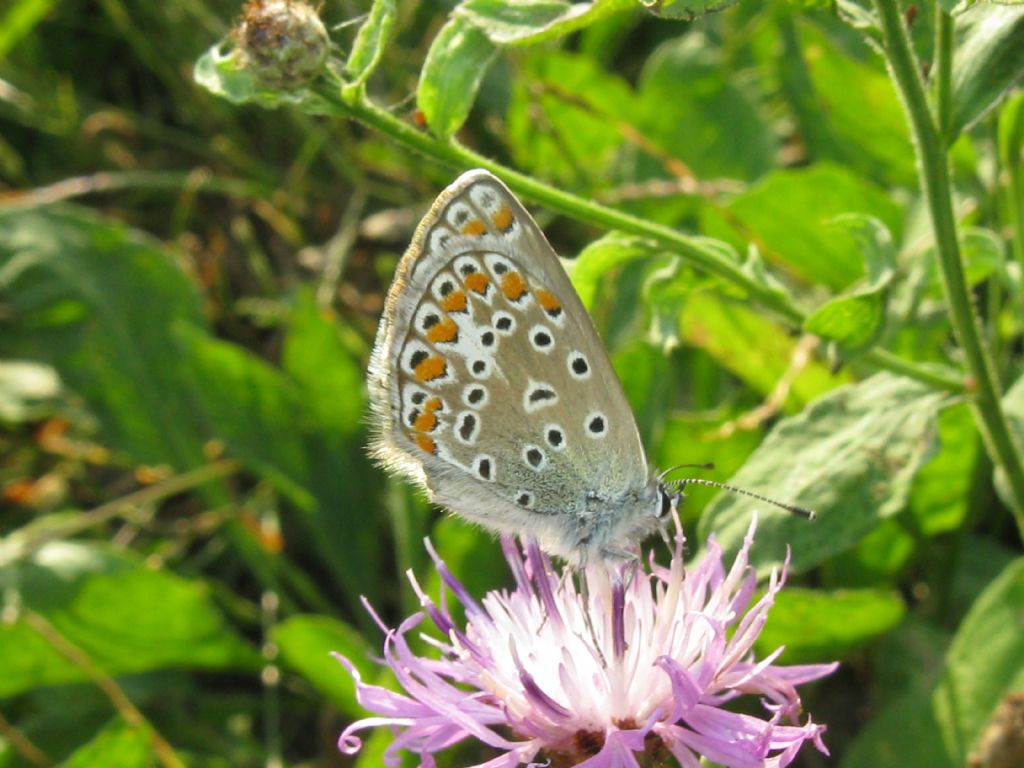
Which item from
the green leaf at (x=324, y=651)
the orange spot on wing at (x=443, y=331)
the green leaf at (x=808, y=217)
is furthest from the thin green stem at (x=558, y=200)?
the green leaf at (x=324, y=651)

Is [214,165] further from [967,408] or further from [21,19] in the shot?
[967,408]

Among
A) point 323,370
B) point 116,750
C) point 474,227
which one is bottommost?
point 116,750

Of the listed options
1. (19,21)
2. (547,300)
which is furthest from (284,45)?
(19,21)

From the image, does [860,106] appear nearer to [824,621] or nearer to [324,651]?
[824,621]

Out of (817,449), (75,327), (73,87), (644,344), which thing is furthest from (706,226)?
(73,87)

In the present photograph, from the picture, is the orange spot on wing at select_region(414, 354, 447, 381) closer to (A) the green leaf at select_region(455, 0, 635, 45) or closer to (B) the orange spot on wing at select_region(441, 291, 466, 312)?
(B) the orange spot on wing at select_region(441, 291, 466, 312)

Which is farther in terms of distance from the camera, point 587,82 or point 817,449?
point 587,82
